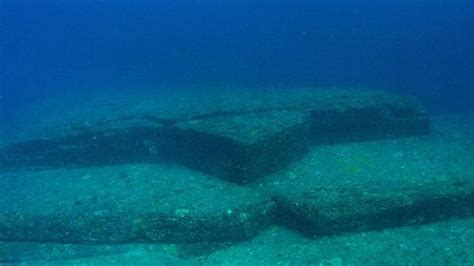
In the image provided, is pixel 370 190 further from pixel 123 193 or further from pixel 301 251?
pixel 123 193

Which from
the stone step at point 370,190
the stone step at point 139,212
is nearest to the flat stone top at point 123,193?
the stone step at point 139,212

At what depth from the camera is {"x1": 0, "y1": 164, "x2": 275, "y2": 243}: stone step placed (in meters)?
4.83

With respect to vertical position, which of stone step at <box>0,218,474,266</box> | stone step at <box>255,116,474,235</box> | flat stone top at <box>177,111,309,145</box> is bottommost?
stone step at <box>0,218,474,266</box>

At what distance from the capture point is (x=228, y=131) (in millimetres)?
5984

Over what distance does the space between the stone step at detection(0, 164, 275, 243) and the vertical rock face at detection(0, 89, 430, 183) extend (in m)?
0.58

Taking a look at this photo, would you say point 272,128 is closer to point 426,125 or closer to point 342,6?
point 426,125

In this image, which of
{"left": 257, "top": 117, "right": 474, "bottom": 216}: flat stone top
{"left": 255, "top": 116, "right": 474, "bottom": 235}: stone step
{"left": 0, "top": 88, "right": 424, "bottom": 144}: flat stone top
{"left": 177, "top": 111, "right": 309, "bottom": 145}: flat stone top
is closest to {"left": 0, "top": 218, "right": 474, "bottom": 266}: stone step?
{"left": 255, "top": 116, "right": 474, "bottom": 235}: stone step

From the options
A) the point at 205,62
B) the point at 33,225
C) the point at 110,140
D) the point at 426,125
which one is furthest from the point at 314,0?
the point at 33,225

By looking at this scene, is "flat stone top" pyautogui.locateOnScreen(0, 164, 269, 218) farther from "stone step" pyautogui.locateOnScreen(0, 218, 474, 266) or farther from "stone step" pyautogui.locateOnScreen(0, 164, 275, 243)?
"stone step" pyautogui.locateOnScreen(0, 218, 474, 266)

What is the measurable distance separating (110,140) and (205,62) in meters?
15.2

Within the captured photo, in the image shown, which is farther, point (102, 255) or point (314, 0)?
point (314, 0)

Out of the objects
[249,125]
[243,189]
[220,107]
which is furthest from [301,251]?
[220,107]

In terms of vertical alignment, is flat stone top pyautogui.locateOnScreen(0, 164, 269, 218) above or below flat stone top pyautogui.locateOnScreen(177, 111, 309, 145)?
below

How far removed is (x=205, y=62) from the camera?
21.8 meters
